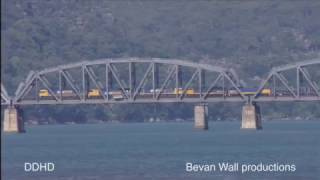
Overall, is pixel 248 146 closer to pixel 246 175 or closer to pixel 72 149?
pixel 72 149

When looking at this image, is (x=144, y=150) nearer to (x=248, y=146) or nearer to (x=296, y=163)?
(x=248, y=146)

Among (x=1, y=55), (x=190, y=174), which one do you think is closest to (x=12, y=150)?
(x=190, y=174)

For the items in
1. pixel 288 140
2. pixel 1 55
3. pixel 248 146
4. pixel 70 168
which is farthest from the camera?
pixel 288 140

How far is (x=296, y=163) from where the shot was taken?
11006 centimetres

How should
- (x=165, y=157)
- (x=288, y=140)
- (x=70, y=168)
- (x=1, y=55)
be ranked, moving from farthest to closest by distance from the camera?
(x=288, y=140), (x=165, y=157), (x=70, y=168), (x=1, y=55)

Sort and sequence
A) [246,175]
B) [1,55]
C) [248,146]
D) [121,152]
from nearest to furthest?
[1,55], [246,175], [121,152], [248,146]

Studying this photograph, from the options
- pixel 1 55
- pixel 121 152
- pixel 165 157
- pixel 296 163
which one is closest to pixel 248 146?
pixel 121 152

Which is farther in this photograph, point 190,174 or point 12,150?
point 12,150

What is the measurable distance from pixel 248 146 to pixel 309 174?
54567mm

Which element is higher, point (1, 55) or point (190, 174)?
point (1, 55)

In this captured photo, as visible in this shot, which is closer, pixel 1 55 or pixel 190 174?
pixel 1 55

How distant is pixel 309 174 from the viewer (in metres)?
94.2

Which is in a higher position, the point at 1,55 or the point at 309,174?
the point at 1,55

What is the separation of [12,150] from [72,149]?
6.14 meters
